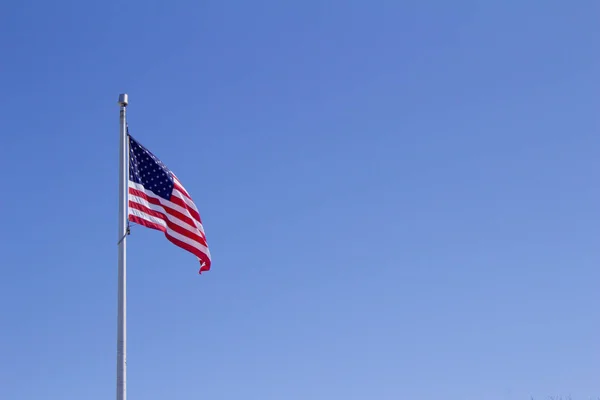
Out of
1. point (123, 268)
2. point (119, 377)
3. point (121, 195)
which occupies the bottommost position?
point (119, 377)

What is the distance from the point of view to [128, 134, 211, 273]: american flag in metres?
31.5

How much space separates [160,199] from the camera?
31938 mm

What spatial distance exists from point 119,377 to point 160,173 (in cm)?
623

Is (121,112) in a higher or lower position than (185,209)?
higher

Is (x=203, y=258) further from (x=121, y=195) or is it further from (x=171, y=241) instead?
(x=121, y=195)

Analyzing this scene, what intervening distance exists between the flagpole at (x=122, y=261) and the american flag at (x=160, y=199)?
490 millimetres

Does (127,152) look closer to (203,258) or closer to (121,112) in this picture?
(121,112)

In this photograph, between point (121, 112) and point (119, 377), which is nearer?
point (119, 377)

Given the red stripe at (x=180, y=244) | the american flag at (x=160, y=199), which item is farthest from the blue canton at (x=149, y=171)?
the red stripe at (x=180, y=244)

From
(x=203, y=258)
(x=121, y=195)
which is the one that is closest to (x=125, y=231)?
(x=121, y=195)

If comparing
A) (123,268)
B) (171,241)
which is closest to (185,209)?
(171,241)

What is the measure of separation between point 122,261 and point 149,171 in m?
3.11

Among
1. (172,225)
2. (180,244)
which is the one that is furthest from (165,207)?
(180,244)

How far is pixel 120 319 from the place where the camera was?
29.6 m
